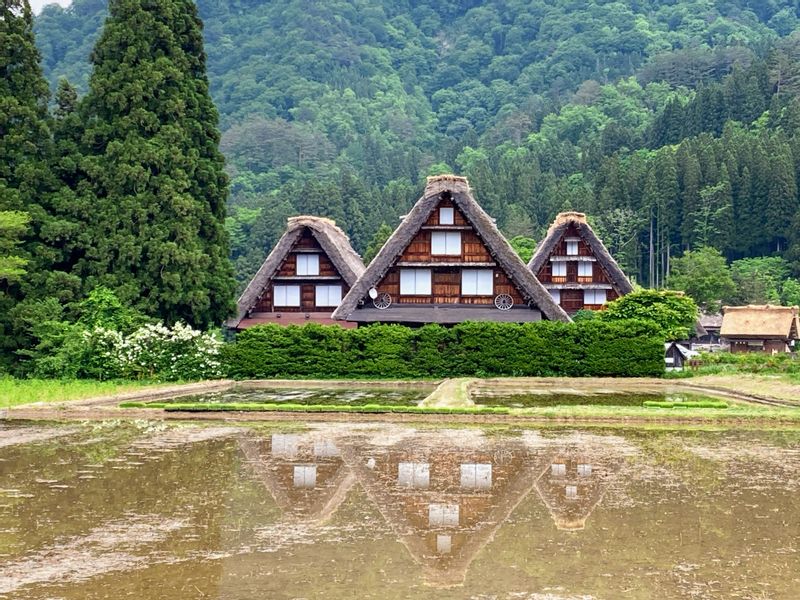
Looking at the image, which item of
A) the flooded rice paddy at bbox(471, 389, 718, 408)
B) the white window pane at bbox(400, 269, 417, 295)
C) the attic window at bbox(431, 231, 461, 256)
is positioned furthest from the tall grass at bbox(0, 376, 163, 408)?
the attic window at bbox(431, 231, 461, 256)

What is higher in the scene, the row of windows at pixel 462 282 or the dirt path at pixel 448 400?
the row of windows at pixel 462 282

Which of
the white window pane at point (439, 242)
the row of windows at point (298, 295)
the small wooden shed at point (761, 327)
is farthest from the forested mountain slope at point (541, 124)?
the white window pane at point (439, 242)

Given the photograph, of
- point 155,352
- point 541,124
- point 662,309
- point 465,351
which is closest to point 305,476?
point 155,352

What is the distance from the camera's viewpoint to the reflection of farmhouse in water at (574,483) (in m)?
11.2

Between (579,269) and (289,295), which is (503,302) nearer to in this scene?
(289,295)

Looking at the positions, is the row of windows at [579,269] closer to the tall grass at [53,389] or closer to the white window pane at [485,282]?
the white window pane at [485,282]

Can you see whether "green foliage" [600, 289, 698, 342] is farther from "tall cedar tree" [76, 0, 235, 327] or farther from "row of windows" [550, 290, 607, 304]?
"tall cedar tree" [76, 0, 235, 327]

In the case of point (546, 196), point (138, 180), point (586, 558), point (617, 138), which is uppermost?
point (617, 138)

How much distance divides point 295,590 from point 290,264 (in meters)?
39.3

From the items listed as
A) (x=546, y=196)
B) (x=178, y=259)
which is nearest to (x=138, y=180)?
(x=178, y=259)

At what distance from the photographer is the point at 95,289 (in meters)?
34.7

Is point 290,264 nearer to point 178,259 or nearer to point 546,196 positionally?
point 178,259

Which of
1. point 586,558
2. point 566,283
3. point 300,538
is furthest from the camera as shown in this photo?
point 566,283

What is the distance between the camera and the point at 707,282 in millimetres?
74750
